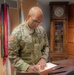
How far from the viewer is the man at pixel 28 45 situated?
1.38 metres

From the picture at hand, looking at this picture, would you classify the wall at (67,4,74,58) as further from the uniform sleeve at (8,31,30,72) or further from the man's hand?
the uniform sleeve at (8,31,30,72)

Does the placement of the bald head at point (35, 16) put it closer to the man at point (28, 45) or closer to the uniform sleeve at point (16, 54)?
the man at point (28, 45)

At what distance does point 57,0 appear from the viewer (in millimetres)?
3281

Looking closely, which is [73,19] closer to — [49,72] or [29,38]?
[29,38]

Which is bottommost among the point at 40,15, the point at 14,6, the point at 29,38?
the point at 29,38

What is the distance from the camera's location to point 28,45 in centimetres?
146

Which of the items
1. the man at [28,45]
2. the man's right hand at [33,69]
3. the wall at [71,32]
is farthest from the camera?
the wall at [71,32]

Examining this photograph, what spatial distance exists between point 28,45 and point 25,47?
0.11ft

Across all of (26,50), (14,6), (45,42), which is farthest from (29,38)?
(14,6)

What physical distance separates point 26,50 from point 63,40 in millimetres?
2123

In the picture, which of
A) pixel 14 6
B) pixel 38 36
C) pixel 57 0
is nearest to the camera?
pixel 38 36

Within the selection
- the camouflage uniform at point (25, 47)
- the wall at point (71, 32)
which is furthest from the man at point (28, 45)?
the wall at point (71, 32)

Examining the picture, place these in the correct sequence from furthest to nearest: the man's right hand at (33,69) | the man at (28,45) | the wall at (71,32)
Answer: the wall at (71,32)
the man at (28,45)
the man's right hand at (33,69)

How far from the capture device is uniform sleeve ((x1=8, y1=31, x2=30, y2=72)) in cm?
137
